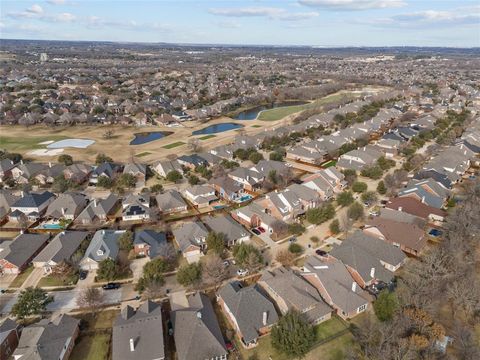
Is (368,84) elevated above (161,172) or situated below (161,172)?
above

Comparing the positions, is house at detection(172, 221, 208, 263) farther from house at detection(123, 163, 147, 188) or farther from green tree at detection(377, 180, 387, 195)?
green tree at detection(377, 180, 387, 195)

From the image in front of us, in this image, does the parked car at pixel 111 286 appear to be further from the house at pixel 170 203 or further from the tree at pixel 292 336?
the tree at pixel 292 336

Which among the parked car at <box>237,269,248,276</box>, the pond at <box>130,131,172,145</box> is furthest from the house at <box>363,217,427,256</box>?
the pond at <box>130,131,172,145</box>

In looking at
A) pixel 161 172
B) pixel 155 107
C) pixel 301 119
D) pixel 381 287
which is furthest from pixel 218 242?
pixel 155 107

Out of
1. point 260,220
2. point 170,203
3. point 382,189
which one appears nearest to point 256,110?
point 382,189

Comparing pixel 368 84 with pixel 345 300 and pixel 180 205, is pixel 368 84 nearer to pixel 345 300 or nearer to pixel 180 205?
pixel 180 205
